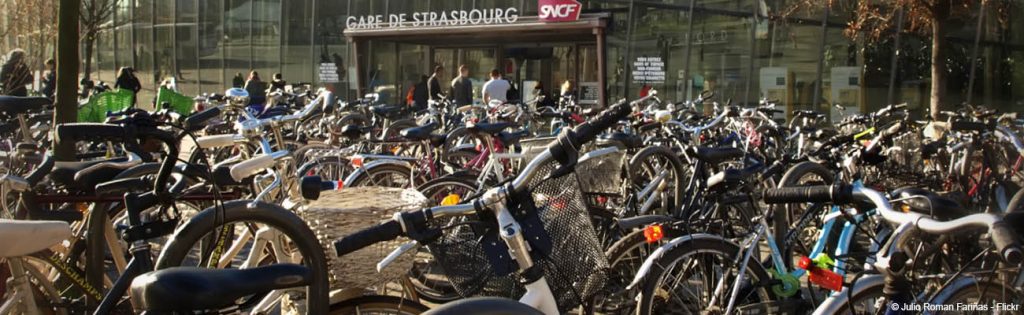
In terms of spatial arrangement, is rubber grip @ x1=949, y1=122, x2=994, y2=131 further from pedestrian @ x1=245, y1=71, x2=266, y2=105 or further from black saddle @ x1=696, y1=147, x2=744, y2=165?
pedestrian @ x1=245, y1=71, x2=266, y2=105

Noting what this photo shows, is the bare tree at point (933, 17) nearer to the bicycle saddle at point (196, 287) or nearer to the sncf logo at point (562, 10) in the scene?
the sncf logo at point (562, 10)

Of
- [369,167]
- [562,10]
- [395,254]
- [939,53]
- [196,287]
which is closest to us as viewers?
[196,287]

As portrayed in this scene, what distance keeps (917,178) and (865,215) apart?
2.78 meters

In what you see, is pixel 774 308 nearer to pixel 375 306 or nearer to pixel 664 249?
pixel 664 249

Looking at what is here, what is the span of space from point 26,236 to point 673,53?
52.9 feet

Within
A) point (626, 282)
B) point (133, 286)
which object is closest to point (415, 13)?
point (626, 282)

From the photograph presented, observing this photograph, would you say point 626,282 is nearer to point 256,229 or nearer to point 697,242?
point 697,242

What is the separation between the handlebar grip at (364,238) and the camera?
2248mm

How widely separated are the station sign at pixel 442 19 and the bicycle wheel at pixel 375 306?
15.5 meters

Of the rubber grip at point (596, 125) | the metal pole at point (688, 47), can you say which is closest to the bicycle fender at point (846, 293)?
the rubber grip at point (596, 125)

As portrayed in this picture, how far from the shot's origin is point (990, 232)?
78.5 inches

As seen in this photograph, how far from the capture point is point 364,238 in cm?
227

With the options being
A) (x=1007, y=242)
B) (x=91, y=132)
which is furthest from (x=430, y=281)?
(x=1007, y=242)

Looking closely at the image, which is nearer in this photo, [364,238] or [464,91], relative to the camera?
[364,238]
